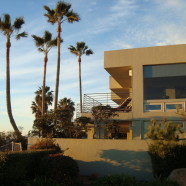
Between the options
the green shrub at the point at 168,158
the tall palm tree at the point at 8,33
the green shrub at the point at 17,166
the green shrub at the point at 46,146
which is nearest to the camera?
the green shrub at the point at 17,166

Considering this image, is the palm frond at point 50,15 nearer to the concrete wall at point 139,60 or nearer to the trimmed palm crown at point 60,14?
the trimmed palm crown at point 60,14

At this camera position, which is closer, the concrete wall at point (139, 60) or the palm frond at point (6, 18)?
the concrete wall at point (139, 60)

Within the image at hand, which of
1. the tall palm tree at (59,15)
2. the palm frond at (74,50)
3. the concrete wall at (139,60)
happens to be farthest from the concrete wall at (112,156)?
the palm frond at (74,50)

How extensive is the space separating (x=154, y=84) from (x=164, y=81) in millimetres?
627

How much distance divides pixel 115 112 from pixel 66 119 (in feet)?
10.2

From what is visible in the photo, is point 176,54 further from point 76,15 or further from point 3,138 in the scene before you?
point 3,138

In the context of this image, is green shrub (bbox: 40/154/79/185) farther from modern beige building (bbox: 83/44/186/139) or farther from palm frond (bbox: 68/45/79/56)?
palm frond (bbox: 68/45/79/56)

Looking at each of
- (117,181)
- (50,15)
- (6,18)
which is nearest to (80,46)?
(50,15)

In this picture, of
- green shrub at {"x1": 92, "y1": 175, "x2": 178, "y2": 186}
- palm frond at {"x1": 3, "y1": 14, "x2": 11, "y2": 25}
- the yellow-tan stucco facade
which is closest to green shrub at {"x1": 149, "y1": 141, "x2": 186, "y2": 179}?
green shrub at {"x1": 92, "y1": 175, "x2": 178, "y2": 186}

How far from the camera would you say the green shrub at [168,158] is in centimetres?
1361

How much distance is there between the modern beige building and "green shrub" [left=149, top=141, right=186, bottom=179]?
4.31 metres

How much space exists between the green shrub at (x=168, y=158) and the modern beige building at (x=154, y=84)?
4.31 metres

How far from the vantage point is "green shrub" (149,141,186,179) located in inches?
536

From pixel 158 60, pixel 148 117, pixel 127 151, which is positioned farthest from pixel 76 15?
pixel 127 151
